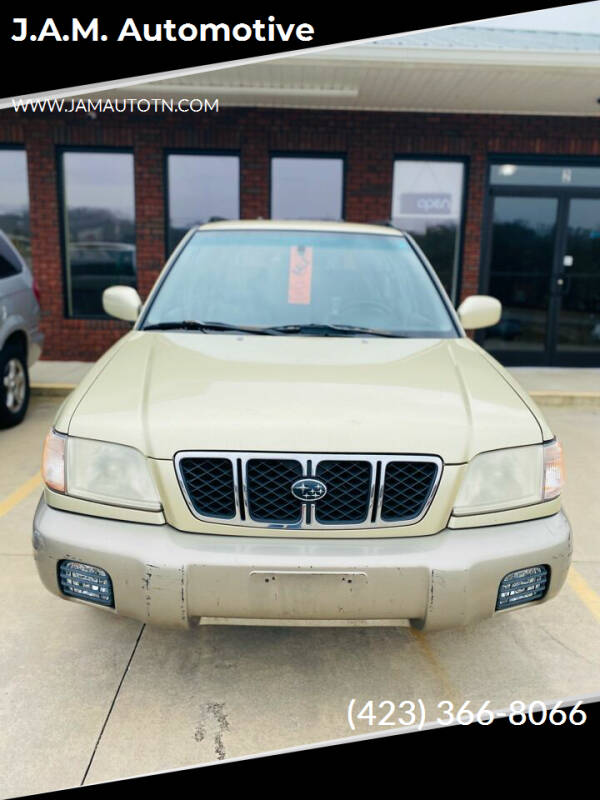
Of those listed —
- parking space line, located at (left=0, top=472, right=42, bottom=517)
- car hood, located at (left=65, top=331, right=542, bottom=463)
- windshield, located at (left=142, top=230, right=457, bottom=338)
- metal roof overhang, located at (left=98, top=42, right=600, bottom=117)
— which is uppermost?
metal roof overhang, located at (left=98, top=42, right=600, bottom=117)

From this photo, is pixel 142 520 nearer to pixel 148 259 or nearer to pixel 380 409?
pixel 380 409

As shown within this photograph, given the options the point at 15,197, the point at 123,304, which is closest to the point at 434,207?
the point at 15,197

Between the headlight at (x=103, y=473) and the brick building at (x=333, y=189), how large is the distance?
716 cm

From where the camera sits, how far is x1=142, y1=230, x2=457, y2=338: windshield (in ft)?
10.9

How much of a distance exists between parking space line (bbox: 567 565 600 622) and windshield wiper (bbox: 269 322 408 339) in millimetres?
1599

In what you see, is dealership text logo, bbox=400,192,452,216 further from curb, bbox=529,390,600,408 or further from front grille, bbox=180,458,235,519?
front grille, bbox=180,458,235,519

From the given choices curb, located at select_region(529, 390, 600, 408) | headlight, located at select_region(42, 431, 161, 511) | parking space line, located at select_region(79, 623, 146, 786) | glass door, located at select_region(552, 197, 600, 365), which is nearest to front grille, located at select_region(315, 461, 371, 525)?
A: headlight, located at select_region(42, 431, 161, 511)

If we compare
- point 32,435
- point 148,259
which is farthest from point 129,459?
point 148,259

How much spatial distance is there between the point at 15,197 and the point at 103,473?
26.9 feet

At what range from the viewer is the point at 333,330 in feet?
10.5

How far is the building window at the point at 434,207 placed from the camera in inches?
361

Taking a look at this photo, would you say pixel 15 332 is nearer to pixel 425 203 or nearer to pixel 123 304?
pixel 123 304

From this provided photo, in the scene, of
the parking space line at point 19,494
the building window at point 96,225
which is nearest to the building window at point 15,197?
the building window at point 96,225

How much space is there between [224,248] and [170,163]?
5.99m
